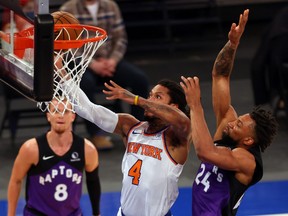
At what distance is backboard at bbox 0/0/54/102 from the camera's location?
438cm

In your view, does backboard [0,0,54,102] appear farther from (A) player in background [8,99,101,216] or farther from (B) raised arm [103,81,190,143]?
(A) player in background [8,99,101,216]

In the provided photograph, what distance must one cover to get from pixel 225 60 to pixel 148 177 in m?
0.98

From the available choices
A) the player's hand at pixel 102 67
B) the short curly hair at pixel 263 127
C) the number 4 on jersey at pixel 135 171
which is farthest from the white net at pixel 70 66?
the player's hand at pixel 102 67

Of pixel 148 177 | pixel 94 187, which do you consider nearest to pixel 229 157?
pixel 148 177

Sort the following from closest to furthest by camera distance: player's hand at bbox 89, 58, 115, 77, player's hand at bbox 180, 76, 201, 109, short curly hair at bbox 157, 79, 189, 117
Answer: player's hand at bbox 180, 76, 201, 109
short curly hair at bbox 157, 79, 189, 117
player's hand at bbox 89, 58, 115, 77

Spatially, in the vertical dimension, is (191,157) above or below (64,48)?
below

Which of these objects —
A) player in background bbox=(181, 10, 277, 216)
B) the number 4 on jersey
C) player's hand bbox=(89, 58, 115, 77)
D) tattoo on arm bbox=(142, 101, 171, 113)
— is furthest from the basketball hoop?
player's hand bbox=(89, 58, 115, 77)

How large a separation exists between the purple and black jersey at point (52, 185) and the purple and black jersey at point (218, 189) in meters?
1.25

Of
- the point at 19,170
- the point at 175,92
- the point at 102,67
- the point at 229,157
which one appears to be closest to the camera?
the point at 229,157

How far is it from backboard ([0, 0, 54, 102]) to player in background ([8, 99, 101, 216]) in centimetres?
132

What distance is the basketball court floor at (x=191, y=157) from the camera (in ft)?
25.3

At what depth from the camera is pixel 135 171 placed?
18.7ft

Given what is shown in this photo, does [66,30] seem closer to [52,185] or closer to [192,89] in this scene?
[192,89]

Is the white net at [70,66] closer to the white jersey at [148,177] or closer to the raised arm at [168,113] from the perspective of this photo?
the raised arm at [168,113]
